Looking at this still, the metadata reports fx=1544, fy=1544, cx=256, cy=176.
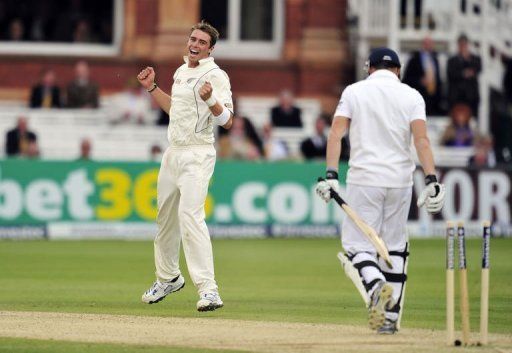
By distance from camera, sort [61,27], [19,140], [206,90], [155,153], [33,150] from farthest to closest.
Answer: [61,27] → [19,140] → [155,153] → [33,150] → [206,90]

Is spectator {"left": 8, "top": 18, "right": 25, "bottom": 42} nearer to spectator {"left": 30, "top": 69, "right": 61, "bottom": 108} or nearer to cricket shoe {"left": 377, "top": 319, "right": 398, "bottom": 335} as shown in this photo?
spectator {"left": 30, "top": 69, "right": 61, "bottom": 108}

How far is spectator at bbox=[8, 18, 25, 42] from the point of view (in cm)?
2805

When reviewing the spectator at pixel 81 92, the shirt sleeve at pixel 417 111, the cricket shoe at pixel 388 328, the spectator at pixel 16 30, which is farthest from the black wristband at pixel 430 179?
the spectator at pixel 16 30

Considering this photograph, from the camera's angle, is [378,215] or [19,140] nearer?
[378,215]

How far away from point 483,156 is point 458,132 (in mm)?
1730

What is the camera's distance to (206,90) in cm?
1096

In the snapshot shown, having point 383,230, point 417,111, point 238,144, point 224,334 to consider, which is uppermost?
point 417,111

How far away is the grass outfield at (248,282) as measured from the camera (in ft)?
39.1

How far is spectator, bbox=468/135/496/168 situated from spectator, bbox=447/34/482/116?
1832 mm

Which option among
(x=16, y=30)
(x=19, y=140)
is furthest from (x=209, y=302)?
(x=16, y=30)

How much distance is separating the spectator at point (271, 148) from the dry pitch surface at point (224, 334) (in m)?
12.7

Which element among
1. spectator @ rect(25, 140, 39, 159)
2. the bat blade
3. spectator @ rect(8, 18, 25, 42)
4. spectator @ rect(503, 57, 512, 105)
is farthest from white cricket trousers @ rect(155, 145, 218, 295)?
spectator @ rect(8, 18, 25, 42)

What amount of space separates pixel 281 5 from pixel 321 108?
7.27 feet

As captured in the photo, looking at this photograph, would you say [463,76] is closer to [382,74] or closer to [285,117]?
[285,117]
